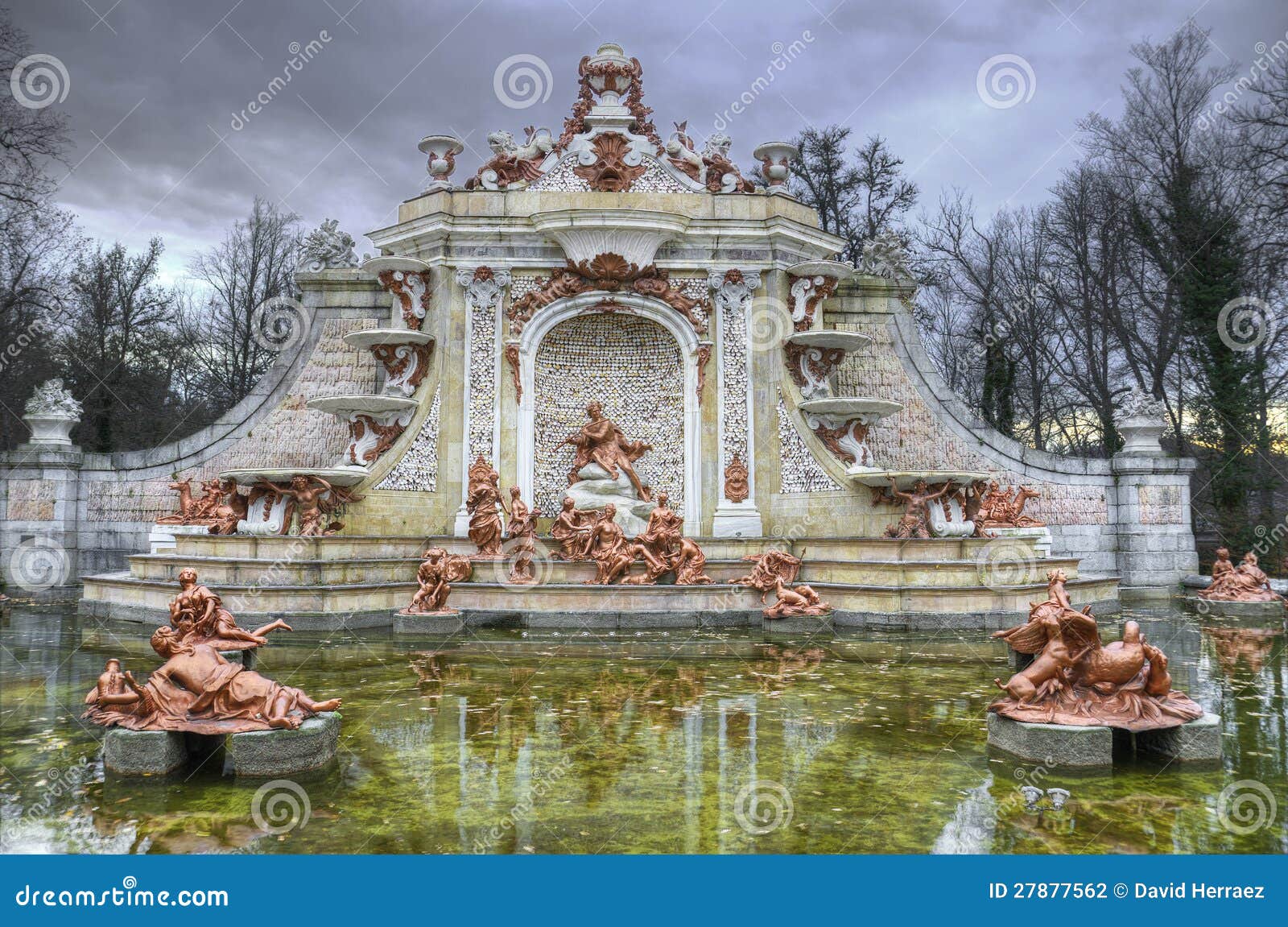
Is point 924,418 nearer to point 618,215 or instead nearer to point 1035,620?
point 618,215

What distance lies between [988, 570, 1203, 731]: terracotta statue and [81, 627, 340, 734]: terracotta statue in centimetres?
468

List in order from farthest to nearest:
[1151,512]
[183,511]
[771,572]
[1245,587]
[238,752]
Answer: [1151,512] < [183,511] < [1245,587] < [771,572] < [238,752]

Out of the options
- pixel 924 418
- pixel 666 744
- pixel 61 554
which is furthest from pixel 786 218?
pixel 61 554

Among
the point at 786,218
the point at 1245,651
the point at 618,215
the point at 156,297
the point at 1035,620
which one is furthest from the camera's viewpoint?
the point at 156,297

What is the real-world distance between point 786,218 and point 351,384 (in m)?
9.03

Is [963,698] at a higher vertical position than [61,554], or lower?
lower

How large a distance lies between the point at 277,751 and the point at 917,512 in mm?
10999

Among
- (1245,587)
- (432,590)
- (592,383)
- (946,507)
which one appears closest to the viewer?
(432,590)

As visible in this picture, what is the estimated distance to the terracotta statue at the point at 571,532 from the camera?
14.4 metres

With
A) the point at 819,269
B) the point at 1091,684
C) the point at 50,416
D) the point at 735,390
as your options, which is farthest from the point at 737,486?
the point at 50,416

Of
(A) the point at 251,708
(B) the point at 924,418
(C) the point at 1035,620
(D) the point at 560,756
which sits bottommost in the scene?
(D) the point at 560,756

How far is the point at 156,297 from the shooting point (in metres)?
29.9

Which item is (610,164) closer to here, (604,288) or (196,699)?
(604,288)

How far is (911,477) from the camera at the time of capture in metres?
14.7
